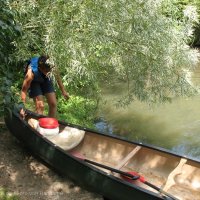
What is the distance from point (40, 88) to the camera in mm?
7035

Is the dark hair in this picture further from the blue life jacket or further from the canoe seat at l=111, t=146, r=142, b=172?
the canoe seat at l=111, t=146, r=142, b=172

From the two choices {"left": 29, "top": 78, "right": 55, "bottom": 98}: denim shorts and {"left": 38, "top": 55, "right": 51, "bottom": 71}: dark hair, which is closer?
{"left": 38, "top": 55, "right": 51, "bottom": 71}: dark hair

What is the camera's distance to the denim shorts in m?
6.96

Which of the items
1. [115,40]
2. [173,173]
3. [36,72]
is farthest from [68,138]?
[115,40]

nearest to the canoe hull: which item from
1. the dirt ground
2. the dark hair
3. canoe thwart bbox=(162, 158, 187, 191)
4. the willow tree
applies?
the dirt ground

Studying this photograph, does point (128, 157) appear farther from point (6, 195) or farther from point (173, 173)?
point (6, 195)

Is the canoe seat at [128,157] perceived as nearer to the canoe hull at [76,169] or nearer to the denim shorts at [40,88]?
the canoe hull at [76,169]

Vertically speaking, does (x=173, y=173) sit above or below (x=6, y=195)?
above

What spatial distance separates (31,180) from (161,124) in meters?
5.03

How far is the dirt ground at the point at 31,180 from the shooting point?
553 centimetres

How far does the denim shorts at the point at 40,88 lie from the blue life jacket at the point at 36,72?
116mm

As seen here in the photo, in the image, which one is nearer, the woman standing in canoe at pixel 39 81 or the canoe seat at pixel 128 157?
the canoe seat at pixel 128 157

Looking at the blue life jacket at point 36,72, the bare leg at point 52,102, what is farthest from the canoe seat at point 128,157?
the blue life jacket at point 36,72

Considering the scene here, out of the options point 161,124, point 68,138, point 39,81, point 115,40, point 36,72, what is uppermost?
point 115,40
